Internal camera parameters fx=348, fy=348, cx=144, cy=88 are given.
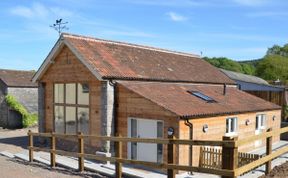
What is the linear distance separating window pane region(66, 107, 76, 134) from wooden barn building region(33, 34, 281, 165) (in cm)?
5

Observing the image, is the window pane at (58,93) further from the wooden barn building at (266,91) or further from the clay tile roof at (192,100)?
the wooden barn building at (266,91)

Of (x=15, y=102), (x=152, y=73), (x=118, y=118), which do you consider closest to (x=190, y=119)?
(x=118, y=118)

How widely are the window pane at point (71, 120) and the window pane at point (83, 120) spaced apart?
0.49 m

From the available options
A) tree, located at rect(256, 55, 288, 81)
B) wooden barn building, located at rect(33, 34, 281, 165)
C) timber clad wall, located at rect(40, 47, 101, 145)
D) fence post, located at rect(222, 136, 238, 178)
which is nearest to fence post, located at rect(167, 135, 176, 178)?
fence post, located at rect(222, 136, 238, 178)

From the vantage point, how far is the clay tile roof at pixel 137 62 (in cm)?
1730

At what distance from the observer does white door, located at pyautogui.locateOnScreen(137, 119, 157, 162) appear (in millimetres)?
15398

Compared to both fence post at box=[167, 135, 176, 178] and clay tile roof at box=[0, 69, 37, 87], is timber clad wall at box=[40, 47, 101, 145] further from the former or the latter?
clay tile roof at box=[0, 69, 37, 87]

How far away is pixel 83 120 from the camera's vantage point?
17828 millimetres

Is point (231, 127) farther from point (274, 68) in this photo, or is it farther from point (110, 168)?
point (274, 68)

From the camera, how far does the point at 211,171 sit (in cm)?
863

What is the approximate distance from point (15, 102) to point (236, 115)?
848 inches

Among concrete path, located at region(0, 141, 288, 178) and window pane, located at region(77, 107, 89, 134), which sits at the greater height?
window pane, located at region(77, 107, 89, 134)

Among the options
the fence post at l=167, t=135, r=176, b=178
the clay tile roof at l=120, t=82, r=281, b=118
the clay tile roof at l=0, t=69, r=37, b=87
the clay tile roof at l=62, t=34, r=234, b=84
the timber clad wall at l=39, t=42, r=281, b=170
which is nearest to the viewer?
the fence post at l=167, t=135, r=176, b=178

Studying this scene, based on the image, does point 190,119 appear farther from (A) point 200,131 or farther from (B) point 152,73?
(B) point 152,73
